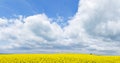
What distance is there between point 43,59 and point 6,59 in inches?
150

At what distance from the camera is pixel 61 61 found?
99.2 ft

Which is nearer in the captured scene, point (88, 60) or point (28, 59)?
point (28, 59)

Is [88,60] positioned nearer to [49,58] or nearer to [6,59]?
[49,58]

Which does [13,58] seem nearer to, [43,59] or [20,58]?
[20,58]

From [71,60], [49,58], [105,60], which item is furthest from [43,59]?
[105,60]

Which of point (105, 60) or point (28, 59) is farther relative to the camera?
point (105, 60)

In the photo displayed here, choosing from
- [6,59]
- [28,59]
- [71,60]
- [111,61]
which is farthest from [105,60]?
[6,59]

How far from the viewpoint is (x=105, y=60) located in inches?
1297

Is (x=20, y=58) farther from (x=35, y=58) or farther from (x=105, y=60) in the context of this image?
(x=105, y=60)

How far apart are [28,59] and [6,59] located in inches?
86.5

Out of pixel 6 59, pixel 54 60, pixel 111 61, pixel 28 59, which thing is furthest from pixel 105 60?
pixel 6 59

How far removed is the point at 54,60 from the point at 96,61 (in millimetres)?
4975

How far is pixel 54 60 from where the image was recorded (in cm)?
3009

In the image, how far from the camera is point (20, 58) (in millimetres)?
29750
